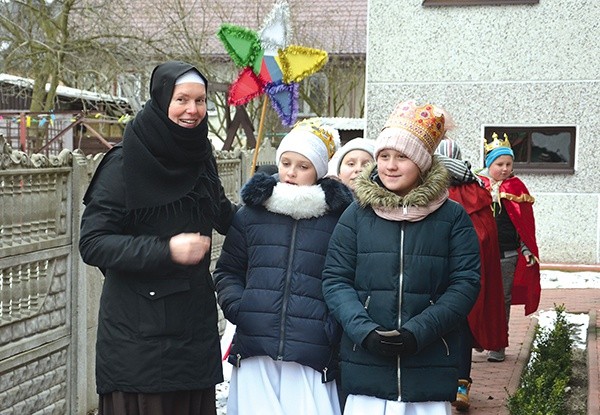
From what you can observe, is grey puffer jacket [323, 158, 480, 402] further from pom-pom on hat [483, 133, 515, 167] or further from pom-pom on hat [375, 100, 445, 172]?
pom-pom on hat [483, 133, 515, 167]

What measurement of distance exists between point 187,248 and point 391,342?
90 cm

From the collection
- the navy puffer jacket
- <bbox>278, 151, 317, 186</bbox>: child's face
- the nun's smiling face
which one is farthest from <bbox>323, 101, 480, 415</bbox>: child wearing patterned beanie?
the nun's smiling face

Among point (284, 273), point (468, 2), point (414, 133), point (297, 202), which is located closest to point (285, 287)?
point (284, 273)

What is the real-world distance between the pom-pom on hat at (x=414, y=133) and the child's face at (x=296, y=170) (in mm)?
347

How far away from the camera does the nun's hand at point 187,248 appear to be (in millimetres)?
3434

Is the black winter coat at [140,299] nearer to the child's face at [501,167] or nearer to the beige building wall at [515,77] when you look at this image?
the child's face at [501,167]

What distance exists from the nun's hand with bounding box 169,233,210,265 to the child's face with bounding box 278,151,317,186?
859mm

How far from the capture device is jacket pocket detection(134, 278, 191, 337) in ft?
11.8

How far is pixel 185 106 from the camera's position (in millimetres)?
3521

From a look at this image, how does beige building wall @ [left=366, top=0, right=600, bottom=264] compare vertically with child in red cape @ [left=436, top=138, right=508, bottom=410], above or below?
above

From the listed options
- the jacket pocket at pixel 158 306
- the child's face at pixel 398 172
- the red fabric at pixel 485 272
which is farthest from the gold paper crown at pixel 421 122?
the red fabric at pixel 485 272

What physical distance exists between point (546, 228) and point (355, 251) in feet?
32.2

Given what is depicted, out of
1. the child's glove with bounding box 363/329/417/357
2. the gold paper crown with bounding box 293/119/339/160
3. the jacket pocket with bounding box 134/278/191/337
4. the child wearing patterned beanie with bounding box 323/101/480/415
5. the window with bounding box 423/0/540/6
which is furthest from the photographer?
the window with bounding box 423/0/540/6

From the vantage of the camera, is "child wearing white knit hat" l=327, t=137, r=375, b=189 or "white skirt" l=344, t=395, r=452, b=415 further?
"child wearing white knit hat" l=327, t=137, r=375, b=189
